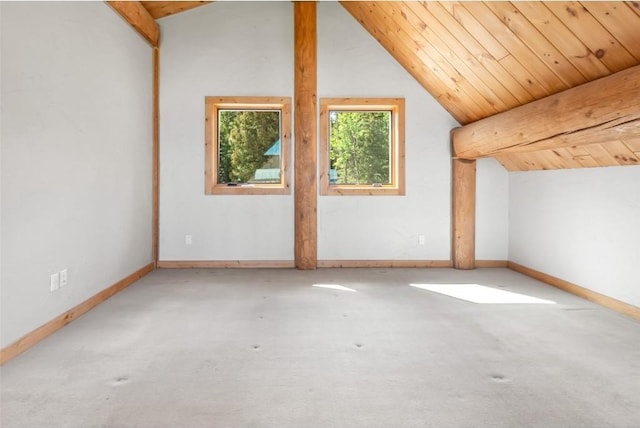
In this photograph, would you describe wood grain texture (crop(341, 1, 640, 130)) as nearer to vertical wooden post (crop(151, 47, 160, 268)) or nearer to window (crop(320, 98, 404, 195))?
window (crop(320, 98, 404, 195))

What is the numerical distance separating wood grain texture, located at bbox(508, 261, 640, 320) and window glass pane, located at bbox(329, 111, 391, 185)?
1990 mm

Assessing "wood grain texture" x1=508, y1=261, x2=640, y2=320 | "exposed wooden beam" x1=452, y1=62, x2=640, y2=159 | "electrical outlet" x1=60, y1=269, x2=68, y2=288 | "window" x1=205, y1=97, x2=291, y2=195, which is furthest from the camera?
"window" x1=205, y1=97, x2=291, y2=195

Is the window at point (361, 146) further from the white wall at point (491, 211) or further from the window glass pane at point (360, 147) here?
the white wall at point (491, 211)

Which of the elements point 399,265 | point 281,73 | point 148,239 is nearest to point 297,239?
point 399,265

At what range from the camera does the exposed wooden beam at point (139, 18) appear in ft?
12.2

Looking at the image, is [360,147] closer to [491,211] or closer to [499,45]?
[491,211]

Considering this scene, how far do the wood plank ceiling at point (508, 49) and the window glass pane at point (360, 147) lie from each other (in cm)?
79

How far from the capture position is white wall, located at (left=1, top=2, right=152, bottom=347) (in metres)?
2.27

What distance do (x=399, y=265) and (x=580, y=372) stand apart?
2.87 meters

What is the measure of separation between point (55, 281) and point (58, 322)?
294 millimetres

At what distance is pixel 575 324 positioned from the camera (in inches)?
108

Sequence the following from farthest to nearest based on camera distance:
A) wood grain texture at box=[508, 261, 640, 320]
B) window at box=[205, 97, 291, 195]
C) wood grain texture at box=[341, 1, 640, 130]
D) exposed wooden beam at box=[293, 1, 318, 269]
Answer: window at box=[205, 97, 291, 195], exposed wooden beam at box=[293, 1, 318, 269], wood grain texture at box=[508, 261, 640, 320], wood grain texture at box=[341, 1, 640, 130]

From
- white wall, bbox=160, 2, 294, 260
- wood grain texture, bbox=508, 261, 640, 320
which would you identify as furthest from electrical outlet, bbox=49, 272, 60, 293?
wood grain texture, bbox=508, 261, 640, 320

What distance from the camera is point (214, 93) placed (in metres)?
4.77
